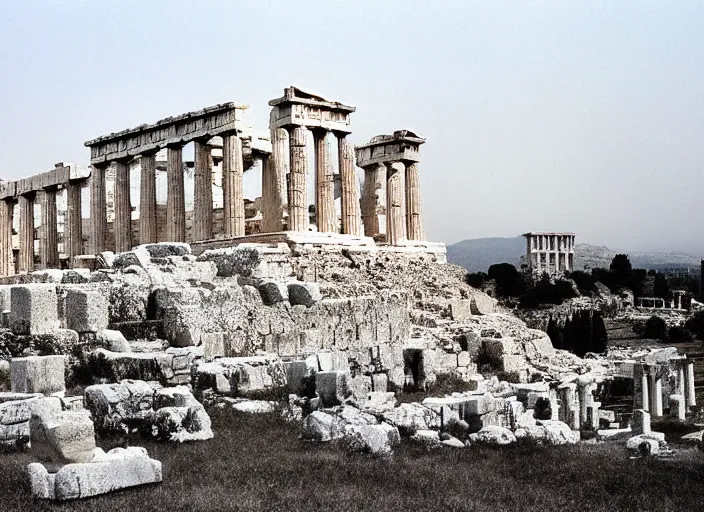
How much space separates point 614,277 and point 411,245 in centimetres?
6588

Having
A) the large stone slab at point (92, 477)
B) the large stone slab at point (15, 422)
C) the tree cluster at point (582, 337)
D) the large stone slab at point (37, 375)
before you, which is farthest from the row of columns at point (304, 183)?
the large stone slab at point (92, 477)

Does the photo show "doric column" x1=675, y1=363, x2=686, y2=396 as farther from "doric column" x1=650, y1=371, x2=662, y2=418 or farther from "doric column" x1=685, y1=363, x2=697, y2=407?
"doric column" x1=650, y1=371, x2=662, y2=418

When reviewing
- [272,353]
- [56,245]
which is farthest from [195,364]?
[56,245]

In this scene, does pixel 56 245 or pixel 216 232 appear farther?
pixel 56 245

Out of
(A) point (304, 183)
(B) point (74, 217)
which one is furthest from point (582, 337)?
(B) point (74, 217)

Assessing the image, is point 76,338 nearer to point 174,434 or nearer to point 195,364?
point 195,364

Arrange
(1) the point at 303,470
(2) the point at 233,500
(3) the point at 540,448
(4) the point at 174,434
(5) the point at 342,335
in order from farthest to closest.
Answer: (5) the point at 342,335
(3) the point at 540,448
(4) the point at 174,434
(1) the point at 303,470
(2) the point at 233,500

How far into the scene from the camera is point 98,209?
3672cm

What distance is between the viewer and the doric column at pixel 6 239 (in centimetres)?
4241

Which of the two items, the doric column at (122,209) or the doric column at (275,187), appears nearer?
the doric column at (275,187)

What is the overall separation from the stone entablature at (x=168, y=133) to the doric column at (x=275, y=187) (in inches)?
59.3

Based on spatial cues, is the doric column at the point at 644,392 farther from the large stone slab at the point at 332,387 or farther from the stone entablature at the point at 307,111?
the large stone slab at the point at 332,387

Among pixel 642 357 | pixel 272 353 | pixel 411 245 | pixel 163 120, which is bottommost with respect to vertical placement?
pixel 642 357

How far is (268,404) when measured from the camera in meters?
12.6
